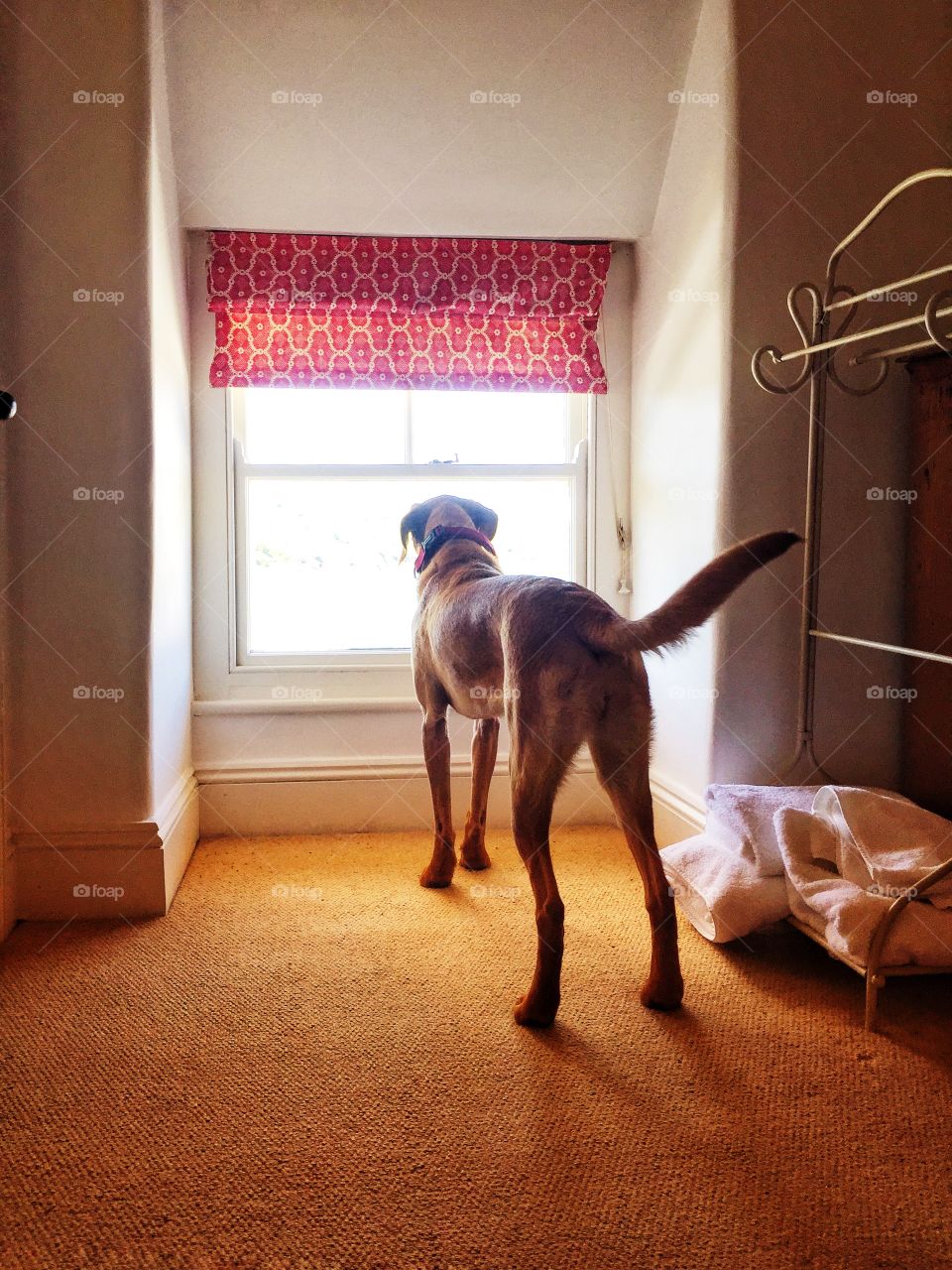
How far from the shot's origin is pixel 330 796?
2.88 meters

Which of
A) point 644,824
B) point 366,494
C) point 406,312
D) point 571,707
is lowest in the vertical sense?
point 644,824

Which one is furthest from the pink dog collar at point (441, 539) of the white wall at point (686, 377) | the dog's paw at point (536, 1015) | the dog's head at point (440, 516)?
the dog's paw at point (536, 1015)

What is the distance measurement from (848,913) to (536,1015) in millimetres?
633

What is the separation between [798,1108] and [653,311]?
223cm

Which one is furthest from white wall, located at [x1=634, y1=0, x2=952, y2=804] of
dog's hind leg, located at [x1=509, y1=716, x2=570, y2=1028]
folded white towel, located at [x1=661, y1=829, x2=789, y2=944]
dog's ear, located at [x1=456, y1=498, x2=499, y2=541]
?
dog's hind leg, located at [x1=509, y1=716, x2=570, y2=1028]

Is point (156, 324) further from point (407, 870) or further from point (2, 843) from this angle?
point (407, 870)

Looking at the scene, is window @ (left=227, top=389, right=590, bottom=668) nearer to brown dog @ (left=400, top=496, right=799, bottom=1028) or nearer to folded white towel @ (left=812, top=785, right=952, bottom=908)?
brown dog @ (left=400, top=496, right=799, bottom=1028)

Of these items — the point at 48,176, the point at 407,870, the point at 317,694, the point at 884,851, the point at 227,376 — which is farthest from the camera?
the point at 317,694

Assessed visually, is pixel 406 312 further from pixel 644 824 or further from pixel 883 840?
pixel 883 840

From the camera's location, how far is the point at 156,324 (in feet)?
7.41

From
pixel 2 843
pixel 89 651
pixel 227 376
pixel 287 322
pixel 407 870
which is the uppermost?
pixel 287 322

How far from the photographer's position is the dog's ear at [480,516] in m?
2.48

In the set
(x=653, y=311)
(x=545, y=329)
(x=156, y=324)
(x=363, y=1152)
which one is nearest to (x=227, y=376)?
(x=156, y=324)

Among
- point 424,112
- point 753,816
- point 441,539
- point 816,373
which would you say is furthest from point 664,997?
point 424,112
